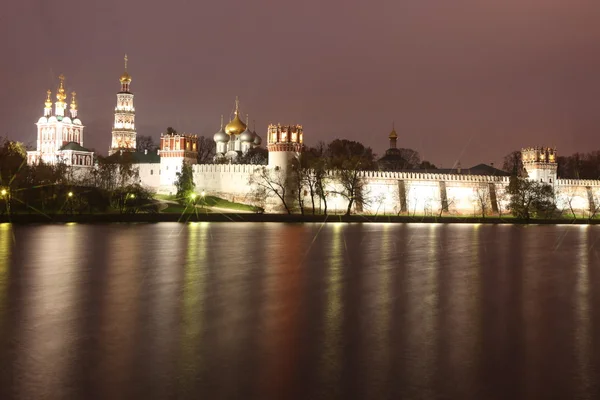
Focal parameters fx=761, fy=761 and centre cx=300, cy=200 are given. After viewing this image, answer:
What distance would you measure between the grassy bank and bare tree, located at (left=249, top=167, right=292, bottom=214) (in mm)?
4238

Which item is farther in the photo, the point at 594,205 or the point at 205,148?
the point at 205,148

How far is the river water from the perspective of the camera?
23.4ft

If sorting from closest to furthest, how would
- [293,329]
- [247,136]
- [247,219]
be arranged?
1. [293,329]
2. [247,219]
3. [247,136]

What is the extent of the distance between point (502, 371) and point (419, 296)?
519 centimetres

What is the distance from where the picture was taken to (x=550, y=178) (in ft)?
214

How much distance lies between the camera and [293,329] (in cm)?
960

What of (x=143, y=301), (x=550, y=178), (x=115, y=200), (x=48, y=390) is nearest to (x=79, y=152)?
(x=115, y=200)

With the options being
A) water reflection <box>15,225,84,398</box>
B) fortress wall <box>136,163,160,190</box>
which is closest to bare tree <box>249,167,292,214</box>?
fortress wall <box>136,163,160,190</box>

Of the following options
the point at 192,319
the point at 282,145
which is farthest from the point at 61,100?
the point at 192,319

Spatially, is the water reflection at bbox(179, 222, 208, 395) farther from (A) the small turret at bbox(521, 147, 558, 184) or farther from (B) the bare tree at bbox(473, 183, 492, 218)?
(A) the small turret at bbox(521, 147, 558, 184)

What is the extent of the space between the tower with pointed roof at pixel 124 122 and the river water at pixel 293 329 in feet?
186

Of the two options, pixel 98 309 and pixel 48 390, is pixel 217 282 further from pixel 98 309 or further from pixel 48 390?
pixel 48 390

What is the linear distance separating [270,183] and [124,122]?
1083 inches

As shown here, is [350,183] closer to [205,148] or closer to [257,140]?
[257,140]
